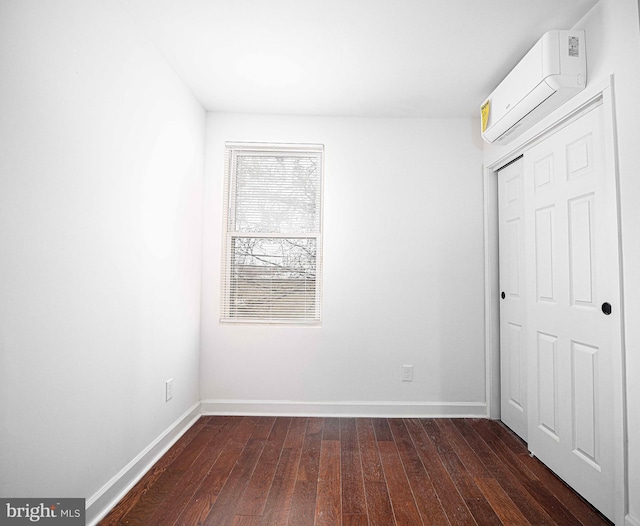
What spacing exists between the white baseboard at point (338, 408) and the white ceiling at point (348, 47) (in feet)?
8.39

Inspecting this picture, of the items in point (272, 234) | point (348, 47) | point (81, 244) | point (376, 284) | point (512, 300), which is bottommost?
point (512, 300)

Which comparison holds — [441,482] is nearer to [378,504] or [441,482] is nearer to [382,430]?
[378,504]

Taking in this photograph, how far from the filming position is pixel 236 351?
10.6 feet

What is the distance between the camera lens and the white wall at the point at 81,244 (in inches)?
52.3

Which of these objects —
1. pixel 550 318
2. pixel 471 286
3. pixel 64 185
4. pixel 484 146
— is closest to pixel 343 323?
pixel 471 286

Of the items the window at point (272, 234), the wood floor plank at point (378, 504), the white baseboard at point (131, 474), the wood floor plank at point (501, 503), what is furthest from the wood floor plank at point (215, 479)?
the wood floor plank at point (501, 503)

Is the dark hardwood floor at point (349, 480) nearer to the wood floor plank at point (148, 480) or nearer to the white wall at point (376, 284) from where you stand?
the wood floor plank at point (148, 480)

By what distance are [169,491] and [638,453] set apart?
7.52 ft

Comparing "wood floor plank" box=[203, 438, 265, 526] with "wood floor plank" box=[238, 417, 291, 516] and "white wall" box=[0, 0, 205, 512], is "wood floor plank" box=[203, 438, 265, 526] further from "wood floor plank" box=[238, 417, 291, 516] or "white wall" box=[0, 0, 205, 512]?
"white wall" box=[0, 0, 205, 512]

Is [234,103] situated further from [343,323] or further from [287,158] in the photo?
[343,323]

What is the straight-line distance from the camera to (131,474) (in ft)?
6.85

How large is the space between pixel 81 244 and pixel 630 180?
99.0 inches

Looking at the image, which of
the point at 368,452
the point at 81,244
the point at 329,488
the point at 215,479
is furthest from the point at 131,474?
the point at 368,452

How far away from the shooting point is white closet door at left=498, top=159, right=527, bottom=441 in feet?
9.16
